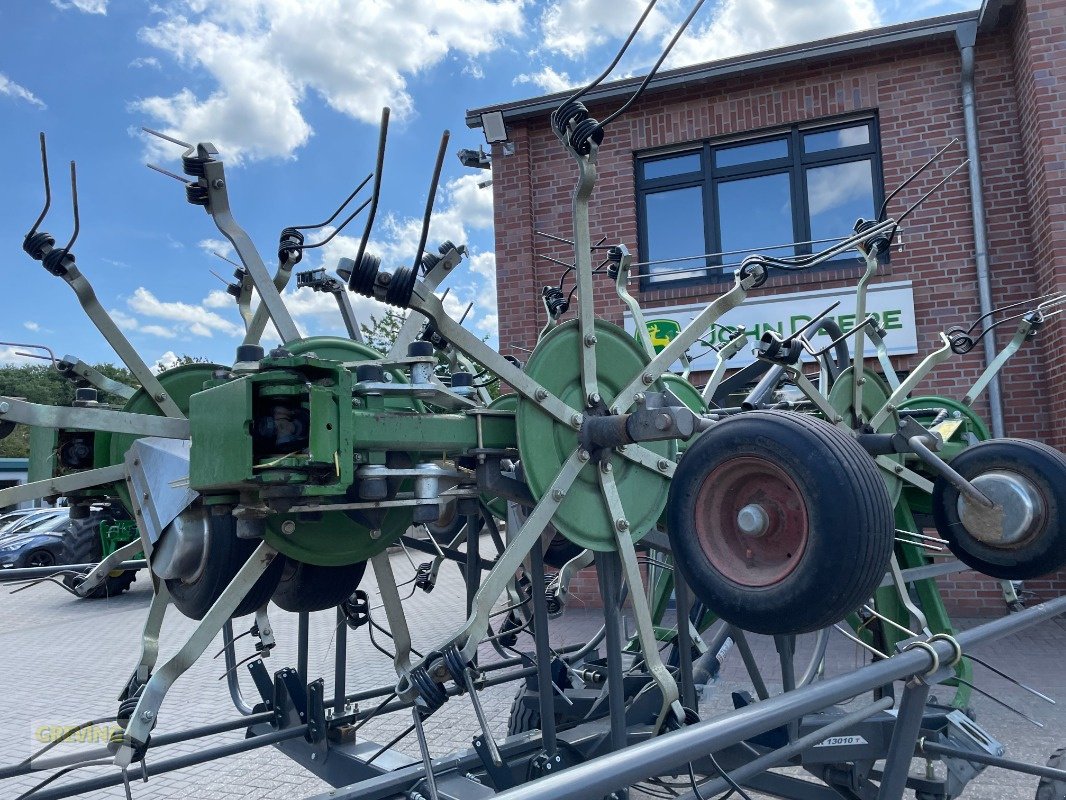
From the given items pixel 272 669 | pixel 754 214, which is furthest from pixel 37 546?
pixel 754 214

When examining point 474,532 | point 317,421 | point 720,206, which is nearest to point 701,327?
point 317,421

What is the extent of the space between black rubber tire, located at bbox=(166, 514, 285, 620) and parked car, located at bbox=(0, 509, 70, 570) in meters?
15.0

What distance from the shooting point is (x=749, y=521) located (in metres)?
2.40

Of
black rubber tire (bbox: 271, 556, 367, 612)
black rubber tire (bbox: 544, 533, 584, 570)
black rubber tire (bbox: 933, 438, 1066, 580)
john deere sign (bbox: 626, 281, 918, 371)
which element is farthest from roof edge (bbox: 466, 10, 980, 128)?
black rubber tire (bbox: 271, 556, 367, 612)

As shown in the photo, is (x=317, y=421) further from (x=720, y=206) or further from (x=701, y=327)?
(x=720, y=206)

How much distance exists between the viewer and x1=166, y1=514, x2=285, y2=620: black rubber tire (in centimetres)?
276

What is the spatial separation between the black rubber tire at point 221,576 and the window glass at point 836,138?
7.95 m

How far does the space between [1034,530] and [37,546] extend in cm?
1698

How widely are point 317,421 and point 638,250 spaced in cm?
771

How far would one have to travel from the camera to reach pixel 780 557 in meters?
2.44

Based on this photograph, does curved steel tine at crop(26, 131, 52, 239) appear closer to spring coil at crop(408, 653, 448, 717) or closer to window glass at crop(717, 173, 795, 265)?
spring coil at crop(408, 653, 448, 717)

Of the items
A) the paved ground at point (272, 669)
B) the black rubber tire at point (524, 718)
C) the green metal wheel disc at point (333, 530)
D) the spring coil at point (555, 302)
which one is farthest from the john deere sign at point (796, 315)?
the green metal wheel disc at point (333, 530)

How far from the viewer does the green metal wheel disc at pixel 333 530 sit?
2709 millimetres

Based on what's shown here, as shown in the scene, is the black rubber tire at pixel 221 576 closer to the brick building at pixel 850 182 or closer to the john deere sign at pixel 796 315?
the john deere sign at pixel 796 315
